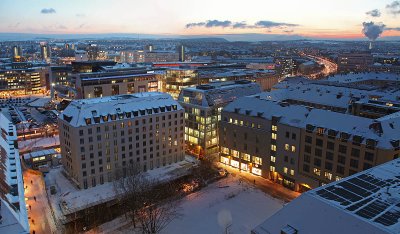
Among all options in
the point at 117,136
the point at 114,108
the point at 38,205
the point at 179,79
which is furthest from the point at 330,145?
the point at 179,79

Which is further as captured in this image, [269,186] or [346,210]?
[269,186]

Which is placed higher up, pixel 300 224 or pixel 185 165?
pixel 300 224

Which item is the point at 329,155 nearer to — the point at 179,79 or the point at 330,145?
the point at 330,145

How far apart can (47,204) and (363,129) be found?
2685 inches

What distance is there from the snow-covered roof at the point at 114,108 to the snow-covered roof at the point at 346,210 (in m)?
50.4

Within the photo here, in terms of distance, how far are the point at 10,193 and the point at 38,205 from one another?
2604 centimetres

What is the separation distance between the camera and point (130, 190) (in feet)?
219

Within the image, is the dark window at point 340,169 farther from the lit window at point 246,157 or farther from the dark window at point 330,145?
the lit window at point 246,157

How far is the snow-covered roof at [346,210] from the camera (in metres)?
35.6

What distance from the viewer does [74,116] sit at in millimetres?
77688

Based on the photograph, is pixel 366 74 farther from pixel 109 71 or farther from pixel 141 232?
pixel 141 232

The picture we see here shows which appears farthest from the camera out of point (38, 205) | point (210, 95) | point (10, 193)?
point (210, 95)

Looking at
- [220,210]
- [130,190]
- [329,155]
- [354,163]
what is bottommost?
[220,210]

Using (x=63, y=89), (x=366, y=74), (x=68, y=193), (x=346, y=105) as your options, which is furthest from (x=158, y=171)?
(x=366, y=74)
